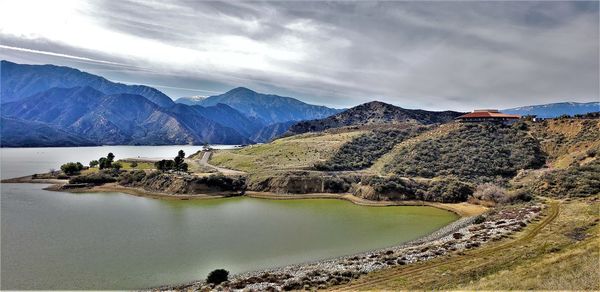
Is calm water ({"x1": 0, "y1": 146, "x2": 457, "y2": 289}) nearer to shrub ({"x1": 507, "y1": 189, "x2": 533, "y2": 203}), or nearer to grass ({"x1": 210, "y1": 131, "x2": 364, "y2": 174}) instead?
shrub ({"x1": 507, "y1": 189, "x2": 533, "y2": 203})

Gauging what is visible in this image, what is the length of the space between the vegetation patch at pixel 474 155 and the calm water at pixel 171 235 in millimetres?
23791

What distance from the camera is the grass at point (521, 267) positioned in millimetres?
22406

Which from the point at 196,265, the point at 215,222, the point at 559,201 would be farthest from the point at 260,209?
the point at 559,201

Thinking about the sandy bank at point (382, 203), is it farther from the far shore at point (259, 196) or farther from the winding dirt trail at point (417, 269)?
the winding dirt trail at point (417, 269)

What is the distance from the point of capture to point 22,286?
2952 cm

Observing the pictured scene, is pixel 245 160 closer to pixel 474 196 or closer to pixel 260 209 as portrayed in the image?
pixel 260 209

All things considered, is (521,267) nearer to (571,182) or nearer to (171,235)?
(171,235)

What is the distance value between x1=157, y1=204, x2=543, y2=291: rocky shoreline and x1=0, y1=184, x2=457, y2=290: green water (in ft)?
8.37

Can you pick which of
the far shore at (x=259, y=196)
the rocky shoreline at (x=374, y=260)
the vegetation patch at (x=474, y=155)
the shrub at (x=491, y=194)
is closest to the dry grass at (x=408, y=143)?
the vegetation patch at (x=474, y=155)

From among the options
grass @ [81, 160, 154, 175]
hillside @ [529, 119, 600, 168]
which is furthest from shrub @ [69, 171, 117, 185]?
hillside @ [529, 119, 600, 168]

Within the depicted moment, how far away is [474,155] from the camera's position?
89938mm

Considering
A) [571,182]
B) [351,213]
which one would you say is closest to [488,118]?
[571,182]

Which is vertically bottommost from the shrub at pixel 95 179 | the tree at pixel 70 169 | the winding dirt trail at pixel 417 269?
the winding dirt trail at pixel 417 269

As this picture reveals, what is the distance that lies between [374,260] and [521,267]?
12.0 m
